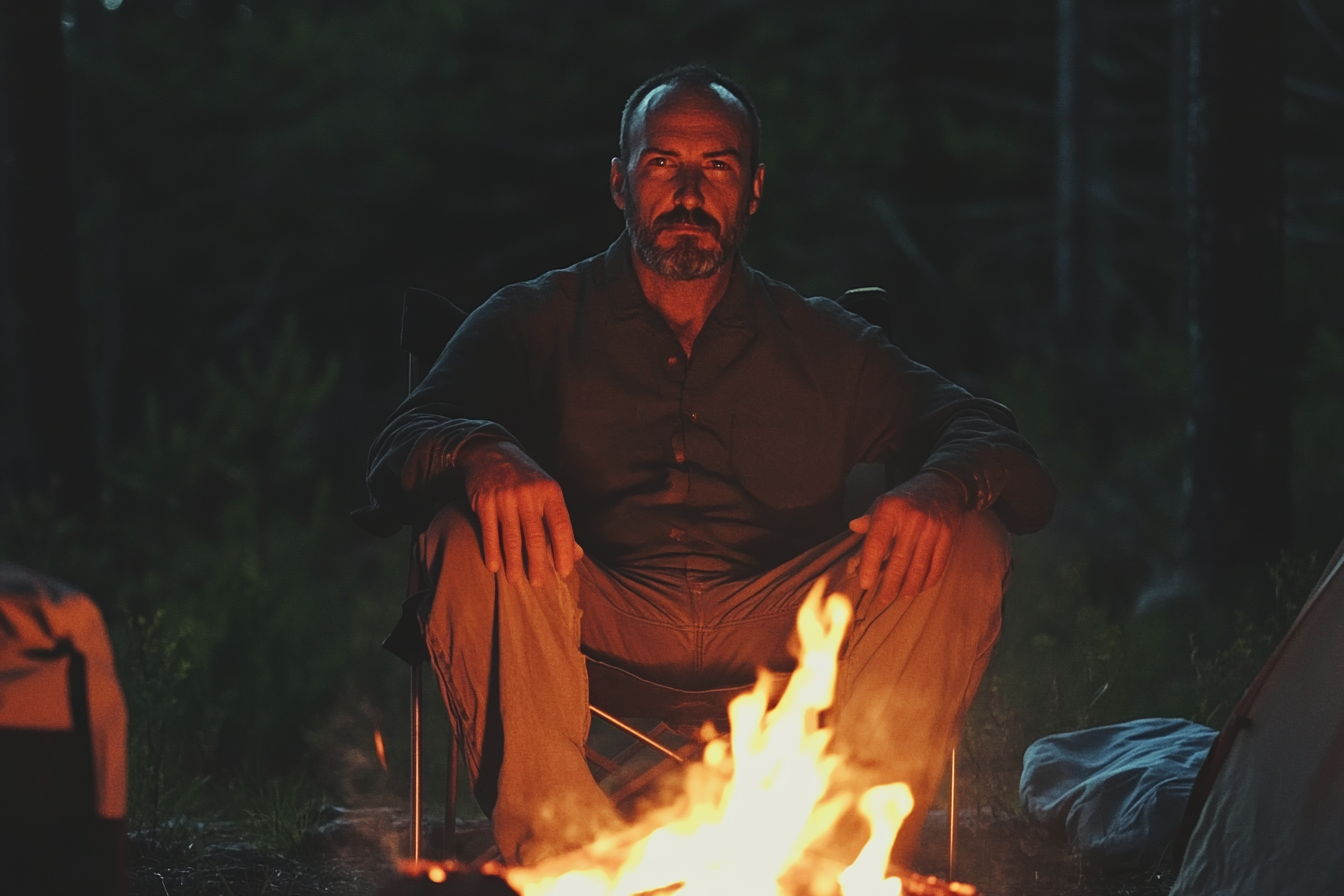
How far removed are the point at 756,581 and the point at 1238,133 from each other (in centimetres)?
270

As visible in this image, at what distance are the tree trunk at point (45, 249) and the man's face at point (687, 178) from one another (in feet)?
12.7

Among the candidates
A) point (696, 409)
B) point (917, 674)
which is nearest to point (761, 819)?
point (917, 674)

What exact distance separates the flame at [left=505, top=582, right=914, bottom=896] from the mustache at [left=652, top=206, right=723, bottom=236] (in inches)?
31.3

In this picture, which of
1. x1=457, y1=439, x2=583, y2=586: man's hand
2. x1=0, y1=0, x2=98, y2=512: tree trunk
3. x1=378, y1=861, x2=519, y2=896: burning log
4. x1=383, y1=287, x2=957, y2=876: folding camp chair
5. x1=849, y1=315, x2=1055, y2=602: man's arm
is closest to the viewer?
x1=378, y1=861, x2=519, y2=896: burning log

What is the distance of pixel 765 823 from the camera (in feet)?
8.14

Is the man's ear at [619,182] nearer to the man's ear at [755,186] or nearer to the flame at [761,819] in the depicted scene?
the man's ear at [755,186]

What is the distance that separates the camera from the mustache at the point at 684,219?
309 centimetres

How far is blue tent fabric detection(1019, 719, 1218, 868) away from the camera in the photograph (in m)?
3.04

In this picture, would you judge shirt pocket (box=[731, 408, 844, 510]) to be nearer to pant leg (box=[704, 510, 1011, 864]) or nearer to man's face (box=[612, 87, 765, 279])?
man's face (box=[612, 87, 765, 279])

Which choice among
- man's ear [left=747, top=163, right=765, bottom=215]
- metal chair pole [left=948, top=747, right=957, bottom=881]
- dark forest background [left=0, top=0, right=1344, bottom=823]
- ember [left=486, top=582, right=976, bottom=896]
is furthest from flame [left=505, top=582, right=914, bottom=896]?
dark forest background [left=0, top=0, right=1344, bottom=823]

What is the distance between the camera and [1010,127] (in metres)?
13.9

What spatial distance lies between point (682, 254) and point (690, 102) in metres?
0.30

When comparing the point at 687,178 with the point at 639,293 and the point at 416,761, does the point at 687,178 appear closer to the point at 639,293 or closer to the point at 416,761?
the point at 639,293

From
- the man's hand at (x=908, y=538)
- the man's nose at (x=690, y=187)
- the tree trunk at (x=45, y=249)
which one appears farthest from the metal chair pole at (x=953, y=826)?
the tree trunk at (x=45, y=249)
